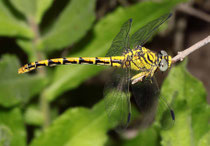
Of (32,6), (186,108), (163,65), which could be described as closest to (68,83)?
(32,6)

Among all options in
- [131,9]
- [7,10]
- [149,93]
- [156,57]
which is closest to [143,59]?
[156,57]

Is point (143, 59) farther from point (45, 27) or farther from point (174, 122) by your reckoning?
point (45, 27)

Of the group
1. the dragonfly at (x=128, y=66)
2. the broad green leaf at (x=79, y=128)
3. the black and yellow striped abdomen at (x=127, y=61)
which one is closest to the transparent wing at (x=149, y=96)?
the dragonfly at (x=128, y=66)

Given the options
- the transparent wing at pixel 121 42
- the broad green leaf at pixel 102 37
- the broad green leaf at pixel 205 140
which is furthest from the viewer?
the broad green leaf at pixel 102 37

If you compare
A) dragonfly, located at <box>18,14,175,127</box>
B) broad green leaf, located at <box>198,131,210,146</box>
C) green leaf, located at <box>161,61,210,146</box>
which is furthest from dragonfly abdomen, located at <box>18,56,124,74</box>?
broad green leaf, located at <box>198,131,210,146</box>

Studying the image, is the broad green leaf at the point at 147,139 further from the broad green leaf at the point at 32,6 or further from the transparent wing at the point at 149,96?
the broad green leaf at the point at 32,6

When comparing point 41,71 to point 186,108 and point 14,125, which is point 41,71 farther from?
point 186,108
